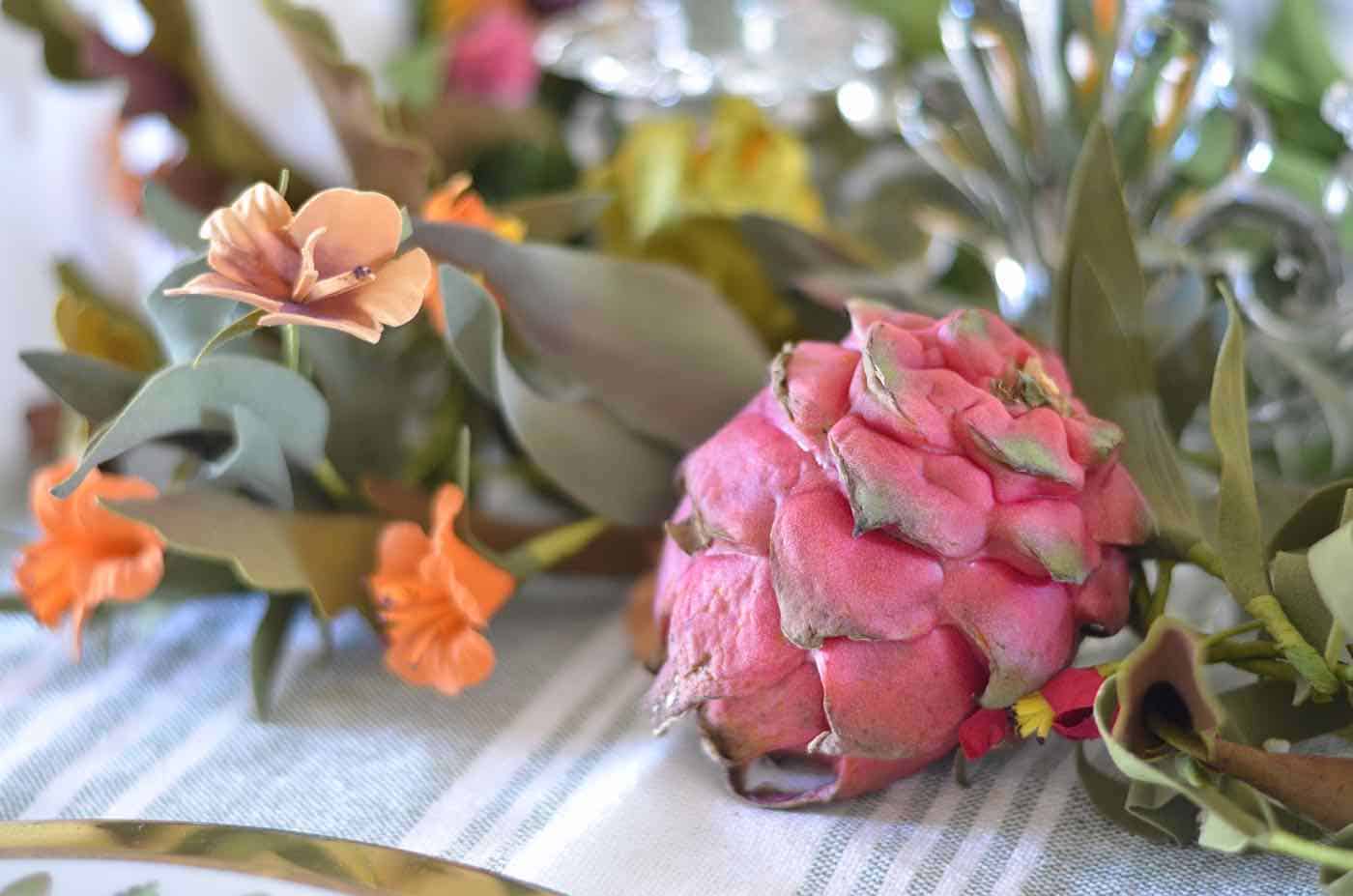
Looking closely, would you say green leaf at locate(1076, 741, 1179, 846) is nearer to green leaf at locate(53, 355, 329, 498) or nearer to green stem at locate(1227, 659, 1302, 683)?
green stem at locate(1227, 659, 1302, 683)

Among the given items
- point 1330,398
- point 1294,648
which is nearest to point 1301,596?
point 1294,648

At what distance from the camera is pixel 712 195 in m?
0.44

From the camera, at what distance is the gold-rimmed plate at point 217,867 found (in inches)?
9.6

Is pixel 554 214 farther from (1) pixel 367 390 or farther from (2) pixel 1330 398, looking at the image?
(2) pixel 1330 398

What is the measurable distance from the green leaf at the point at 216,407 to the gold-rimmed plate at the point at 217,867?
7 cm

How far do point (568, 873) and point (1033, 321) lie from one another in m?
0.22

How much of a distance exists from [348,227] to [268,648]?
128 millimetres

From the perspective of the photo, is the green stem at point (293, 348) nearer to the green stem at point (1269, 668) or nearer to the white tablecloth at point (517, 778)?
the white tablecloth at point (517, 778)

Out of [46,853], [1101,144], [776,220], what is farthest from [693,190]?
[46,853]

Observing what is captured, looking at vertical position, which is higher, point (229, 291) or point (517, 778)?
point (229, 291)

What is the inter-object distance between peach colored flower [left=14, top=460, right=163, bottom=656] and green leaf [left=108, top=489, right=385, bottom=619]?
1 cm

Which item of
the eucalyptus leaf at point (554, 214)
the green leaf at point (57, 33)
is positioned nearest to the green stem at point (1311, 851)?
the eucalyptus leaf at point (554, 214)

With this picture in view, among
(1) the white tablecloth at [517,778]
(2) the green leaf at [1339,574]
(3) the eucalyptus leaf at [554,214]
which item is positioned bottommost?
(1) the white tablecloth at [517,778]

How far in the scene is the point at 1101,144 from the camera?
0.29 meters
